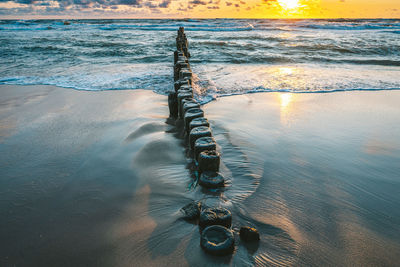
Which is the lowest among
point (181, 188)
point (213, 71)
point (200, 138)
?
point (213, 71)

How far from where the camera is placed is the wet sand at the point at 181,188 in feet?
5.22

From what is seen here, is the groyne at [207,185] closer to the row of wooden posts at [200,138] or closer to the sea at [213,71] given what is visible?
the row of wooden posts at [200,138]

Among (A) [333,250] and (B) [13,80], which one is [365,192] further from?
(B) [13,80]

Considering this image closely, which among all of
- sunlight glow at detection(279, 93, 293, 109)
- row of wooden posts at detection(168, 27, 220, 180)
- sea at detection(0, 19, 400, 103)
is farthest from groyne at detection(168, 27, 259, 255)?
sea at detection(0, 19, 400, 103)

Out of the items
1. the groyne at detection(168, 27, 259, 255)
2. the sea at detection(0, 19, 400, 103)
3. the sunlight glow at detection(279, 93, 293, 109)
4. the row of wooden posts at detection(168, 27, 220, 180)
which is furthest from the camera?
the sea at detection(0, 19, 400, 103)

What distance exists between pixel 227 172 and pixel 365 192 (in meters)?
1.28

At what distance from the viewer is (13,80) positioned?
21.5 feet

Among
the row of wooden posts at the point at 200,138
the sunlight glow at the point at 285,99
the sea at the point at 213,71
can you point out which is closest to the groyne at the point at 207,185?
the row of wooden posts at the point at 200,138

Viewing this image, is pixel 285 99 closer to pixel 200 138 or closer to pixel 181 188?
pixel 200 138

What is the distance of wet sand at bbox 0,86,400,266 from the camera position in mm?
1592

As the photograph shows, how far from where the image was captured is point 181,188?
2.20 metres

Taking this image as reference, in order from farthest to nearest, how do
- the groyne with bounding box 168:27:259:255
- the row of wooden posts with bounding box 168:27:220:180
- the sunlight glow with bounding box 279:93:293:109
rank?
→ the sunlight glow with bounding box 279:93:293:109 → the row of wooden posts with bounding box 168:27:220:180 → the groyne with bounding box 168:27:259:255

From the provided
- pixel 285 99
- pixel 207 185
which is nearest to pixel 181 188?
pixel 207 185

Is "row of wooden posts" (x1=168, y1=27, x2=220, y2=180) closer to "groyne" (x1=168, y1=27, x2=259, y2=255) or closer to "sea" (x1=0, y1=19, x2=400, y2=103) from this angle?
"groyne" (x1=168, y1=27, x2=259, y2=255)
